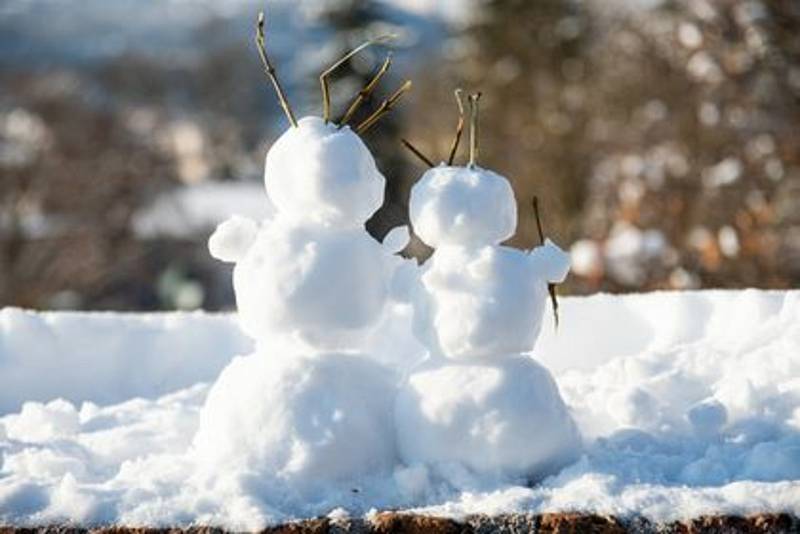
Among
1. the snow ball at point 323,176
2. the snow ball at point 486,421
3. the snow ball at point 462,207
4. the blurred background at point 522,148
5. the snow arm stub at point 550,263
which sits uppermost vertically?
the blurred background at point 522,148

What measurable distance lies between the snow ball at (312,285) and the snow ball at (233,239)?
0.03 meters

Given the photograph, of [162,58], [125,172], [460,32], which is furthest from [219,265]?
[162,58]

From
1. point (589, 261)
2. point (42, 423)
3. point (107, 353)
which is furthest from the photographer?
point (589, 261)

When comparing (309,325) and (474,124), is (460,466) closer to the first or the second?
(309,325)

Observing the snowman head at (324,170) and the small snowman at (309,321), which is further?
the snowman head at (324,170)

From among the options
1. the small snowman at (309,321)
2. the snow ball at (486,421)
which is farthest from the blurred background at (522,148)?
the snow ball at (486,421)

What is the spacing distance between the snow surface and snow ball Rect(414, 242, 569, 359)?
0.29m

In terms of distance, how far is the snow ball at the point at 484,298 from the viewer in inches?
107

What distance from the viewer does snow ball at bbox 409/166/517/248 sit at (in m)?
2.75

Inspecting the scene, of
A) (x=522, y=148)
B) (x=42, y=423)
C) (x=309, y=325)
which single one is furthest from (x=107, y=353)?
(x=522, y=148)

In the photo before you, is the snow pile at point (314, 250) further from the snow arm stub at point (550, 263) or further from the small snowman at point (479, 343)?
the snow arm stub at point (550, 263)

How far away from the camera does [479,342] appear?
2.72 m

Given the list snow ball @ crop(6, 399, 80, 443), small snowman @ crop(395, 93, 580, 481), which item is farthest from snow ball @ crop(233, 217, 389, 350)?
snow ball @ crop(6, 399, 80, 443)

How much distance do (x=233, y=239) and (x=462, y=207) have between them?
54 cm
